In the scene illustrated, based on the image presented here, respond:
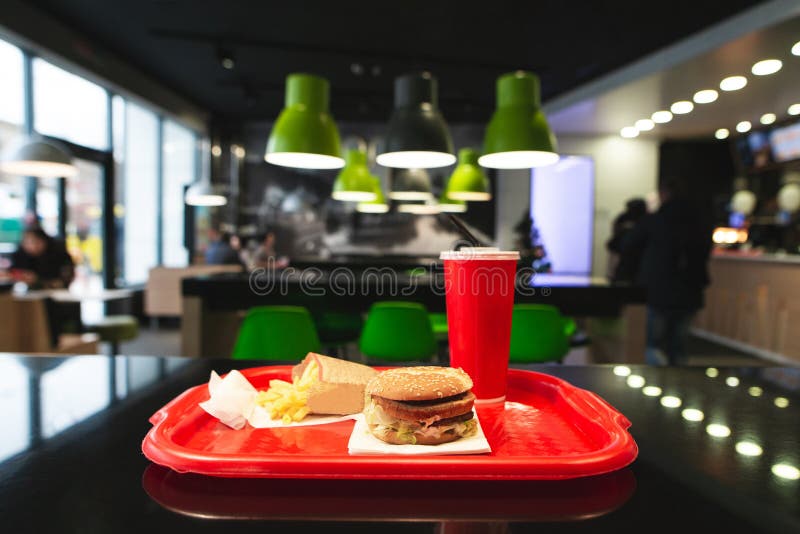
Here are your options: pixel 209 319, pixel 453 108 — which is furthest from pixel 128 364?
pixel 453 108

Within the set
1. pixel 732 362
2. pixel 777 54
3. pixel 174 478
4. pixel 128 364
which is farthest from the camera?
pixel 732 362

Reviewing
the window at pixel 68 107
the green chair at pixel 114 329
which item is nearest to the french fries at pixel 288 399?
the green chair at pixel 114 329

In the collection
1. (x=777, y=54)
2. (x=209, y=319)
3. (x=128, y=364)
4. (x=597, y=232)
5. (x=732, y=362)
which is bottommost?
(x=732, y=362)

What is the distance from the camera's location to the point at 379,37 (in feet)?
18.3

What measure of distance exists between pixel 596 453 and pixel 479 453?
14 cm

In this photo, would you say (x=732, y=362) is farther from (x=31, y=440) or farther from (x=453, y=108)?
(x=31, y=440)

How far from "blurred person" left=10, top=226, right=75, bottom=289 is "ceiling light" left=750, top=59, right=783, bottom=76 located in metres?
7.04

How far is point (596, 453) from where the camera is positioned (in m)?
0.62

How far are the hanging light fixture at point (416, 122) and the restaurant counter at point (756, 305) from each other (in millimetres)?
5051

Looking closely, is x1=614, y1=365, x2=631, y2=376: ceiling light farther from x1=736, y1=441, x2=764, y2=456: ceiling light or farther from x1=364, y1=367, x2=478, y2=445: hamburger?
x1=364, y1=367, x2=478, y2=445: hamburger

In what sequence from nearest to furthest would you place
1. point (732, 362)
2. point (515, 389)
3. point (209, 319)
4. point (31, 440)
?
point (31, 440) < point (515, 389) < point (209, 319) < point (732, 362)

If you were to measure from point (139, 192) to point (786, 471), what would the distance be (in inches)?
323

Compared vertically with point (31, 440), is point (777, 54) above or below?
above

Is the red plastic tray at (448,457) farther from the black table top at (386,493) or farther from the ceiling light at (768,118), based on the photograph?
the ceiling light at (768,118)
